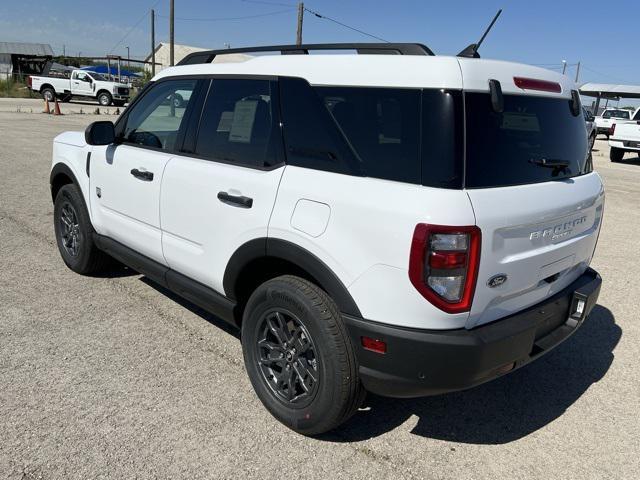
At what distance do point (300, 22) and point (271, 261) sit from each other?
25308 mm

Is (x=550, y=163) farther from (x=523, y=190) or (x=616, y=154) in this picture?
(x=616, y=154)

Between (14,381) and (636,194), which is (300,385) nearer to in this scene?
(14,381)

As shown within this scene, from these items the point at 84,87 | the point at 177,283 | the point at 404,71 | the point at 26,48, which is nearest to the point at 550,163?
the point at 404,71

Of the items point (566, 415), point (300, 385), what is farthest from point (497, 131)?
point (566, 415)

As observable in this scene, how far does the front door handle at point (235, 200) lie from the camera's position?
8.84 feet

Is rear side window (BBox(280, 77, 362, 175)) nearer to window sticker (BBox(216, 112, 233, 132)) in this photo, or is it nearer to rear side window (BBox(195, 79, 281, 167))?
rear side window (BBox(195, 79, 281, 167))

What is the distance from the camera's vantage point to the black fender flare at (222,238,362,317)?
229cm

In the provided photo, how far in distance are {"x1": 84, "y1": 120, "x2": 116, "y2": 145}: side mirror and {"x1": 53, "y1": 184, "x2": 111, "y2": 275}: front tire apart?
0.74 m

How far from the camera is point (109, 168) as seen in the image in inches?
153

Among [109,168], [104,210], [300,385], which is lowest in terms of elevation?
[300,385]

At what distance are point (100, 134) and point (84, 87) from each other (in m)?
30.0

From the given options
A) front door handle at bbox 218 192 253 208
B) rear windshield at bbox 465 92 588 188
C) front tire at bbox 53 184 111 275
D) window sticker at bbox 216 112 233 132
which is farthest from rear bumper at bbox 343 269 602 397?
front tire at bbox 53 184 111 275

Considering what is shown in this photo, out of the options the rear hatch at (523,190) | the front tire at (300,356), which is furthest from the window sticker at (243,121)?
the rear hatch at (523,190)

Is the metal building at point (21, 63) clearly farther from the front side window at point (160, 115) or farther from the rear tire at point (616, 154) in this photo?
the front side window at point (160, 115)
